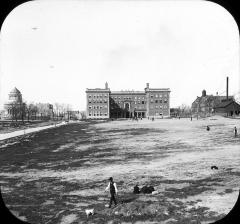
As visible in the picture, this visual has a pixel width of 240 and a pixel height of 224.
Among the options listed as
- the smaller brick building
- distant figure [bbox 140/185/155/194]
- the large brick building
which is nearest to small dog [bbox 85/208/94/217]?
distant figure [bbox 140/185/155/194]

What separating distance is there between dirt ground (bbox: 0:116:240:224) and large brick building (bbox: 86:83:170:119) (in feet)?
253

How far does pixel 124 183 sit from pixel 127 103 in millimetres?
92872

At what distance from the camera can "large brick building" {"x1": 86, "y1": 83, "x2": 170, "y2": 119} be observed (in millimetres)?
100688

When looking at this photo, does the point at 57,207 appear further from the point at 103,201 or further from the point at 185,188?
the point at 185,188

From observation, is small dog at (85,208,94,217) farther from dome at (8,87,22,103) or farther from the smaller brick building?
dome at (8,87,22,103)

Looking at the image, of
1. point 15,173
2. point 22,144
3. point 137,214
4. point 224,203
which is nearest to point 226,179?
point 224,203

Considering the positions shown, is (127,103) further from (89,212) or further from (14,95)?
(89,212)

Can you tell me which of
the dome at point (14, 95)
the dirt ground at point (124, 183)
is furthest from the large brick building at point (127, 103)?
the dirt ground at point (124, 183)

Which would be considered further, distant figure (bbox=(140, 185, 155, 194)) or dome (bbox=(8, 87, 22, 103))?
dome (bbox=(8, 87, 22, 103))

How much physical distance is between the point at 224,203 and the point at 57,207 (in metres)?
6.05

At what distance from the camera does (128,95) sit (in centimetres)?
10669

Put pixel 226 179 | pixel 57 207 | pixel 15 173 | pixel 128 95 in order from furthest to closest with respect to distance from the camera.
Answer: pixel 128 95 < pixel 15 173 < pixel 226 179 < pixel 57 207

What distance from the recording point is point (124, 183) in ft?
45.4

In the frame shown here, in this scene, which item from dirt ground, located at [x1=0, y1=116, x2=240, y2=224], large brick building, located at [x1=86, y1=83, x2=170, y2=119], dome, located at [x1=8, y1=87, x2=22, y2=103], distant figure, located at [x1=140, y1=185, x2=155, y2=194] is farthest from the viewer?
dome, located at [x1=8, y1=87, x2=22, y2=103]
